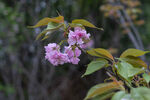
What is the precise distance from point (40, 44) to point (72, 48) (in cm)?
199

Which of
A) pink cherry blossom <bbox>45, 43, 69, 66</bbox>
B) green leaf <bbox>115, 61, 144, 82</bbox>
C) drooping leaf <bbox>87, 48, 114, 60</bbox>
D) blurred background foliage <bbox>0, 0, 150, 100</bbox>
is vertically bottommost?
green leaf <bbox>115, 61, 144, 82</bbox>

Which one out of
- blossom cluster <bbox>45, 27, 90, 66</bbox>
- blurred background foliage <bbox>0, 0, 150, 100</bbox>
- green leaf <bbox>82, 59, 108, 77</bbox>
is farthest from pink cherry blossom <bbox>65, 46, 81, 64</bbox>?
blurred background foliage <bbox>0, 0, 150, 100</bbox>

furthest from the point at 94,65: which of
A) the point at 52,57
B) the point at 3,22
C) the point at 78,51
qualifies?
the point at 3,22

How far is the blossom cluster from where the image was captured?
0.62 m

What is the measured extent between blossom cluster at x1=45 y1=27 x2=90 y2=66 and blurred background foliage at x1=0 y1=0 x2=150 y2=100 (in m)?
1.83

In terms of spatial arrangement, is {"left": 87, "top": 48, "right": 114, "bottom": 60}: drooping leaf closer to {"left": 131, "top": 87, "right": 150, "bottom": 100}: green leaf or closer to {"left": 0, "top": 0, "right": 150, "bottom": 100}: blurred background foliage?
{"left": 131, "top": 87, "right": 150, "bottom": 100}: green leaf

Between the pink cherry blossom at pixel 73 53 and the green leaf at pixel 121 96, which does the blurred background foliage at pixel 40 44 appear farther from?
the green leaf at pixel 121 96

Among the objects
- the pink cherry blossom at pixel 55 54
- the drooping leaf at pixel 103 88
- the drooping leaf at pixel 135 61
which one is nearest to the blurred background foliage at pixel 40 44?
the pink cherry blossom at pixel 55 54

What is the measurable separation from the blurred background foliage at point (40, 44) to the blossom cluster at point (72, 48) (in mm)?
1831

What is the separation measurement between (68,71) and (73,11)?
3.83 feet

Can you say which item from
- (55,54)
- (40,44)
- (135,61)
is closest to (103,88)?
(135,61)

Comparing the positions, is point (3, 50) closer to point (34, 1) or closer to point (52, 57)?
point (34, 1)

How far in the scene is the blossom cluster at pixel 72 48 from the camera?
622 mm

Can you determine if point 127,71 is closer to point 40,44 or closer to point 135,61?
point 135,61
